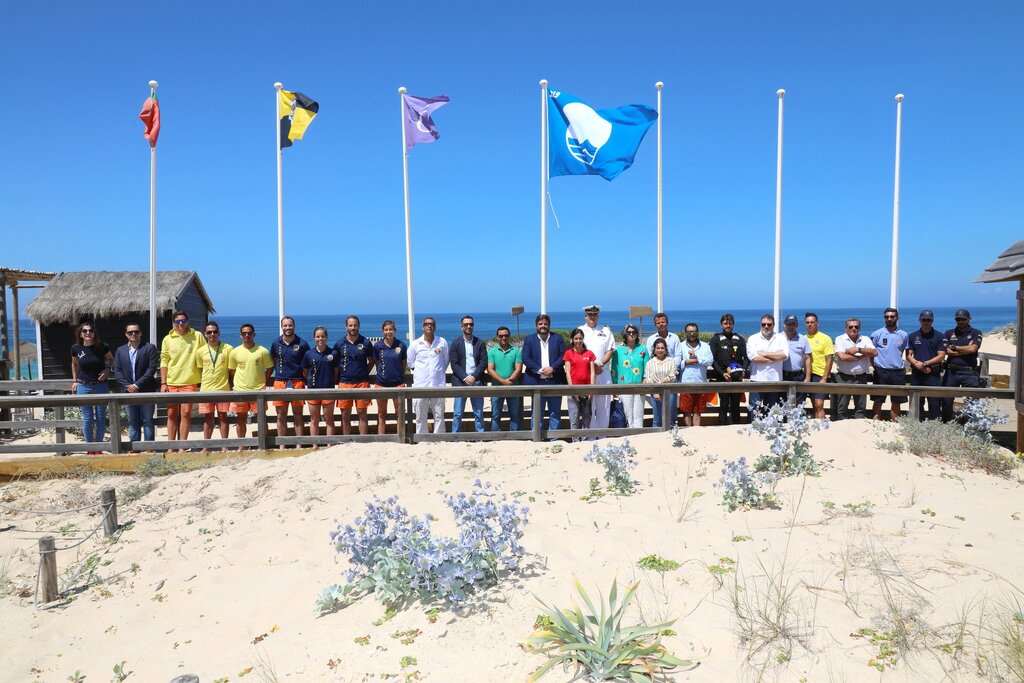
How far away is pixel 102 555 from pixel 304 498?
170 centimetres

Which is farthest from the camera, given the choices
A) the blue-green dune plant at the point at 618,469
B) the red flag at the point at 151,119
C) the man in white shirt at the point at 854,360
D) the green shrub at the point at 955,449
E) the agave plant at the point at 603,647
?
the red flag at the point at 151,119

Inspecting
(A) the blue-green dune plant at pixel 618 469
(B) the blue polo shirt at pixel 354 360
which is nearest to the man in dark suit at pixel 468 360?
(B) the blue polo shirt at pixel 354 360

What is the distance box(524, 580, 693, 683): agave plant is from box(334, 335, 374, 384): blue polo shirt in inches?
208

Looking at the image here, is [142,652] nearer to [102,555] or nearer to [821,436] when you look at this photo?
[102,555]

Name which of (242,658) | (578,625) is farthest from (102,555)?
(578,625)

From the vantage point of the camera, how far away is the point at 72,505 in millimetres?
6707

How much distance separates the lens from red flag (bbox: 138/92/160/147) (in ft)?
36.5

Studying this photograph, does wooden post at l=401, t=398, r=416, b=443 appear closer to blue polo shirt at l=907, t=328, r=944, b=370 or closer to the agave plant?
the agave plant

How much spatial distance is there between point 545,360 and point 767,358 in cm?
286

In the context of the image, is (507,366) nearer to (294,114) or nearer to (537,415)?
(537,415)

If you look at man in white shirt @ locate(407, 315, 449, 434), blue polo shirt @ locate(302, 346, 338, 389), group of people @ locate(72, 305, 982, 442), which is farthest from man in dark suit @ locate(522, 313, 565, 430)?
blue polo shirt @ locate(302, 346, 338, 389)

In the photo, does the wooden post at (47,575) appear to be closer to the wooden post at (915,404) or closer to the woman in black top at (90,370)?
the woman in black top at (90,370)

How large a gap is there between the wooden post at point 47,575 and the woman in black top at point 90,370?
3.40 m

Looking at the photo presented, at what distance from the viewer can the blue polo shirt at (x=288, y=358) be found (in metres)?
8.09
